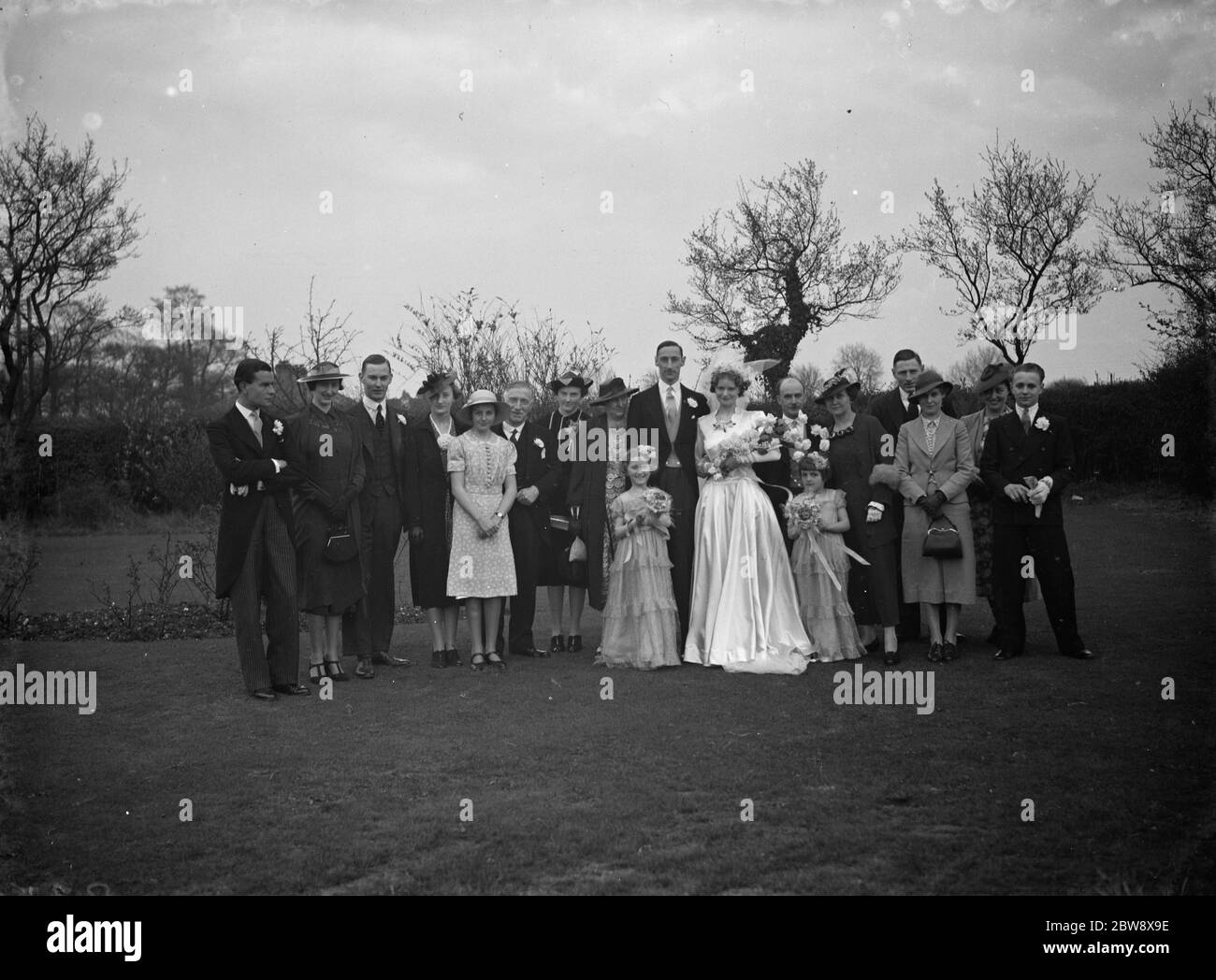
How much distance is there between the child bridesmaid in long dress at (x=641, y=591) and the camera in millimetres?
8820

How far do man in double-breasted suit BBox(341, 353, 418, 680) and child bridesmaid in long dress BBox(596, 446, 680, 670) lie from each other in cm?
176

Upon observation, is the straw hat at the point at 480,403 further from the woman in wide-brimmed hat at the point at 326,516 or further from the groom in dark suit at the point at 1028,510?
the groom in dark suit at the point at 1028,510

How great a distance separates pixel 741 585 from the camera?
350 inches

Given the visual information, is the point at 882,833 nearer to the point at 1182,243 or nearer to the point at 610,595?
the point at 610,595

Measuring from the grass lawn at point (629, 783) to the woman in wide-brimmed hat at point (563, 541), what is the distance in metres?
0.86

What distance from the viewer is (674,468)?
9.57 m

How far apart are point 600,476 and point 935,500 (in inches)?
Result: 113

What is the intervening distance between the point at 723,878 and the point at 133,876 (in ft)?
7.85

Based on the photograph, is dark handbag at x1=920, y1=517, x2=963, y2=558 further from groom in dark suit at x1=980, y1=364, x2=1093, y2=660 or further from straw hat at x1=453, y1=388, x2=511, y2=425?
straw hat at x1=453, y1=388, x2=511, y2=425

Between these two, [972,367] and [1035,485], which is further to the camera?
[972,367]

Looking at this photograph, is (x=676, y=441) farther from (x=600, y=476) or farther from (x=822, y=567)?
(x=822, y=567)

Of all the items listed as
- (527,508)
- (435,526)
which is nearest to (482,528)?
(435,526)

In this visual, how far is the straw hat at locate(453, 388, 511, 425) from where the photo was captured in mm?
9039

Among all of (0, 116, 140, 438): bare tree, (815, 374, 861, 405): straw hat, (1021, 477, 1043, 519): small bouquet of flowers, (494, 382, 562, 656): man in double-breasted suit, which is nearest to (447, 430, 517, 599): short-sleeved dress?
(494, 382, 562, 656): man in double-breasted suit
